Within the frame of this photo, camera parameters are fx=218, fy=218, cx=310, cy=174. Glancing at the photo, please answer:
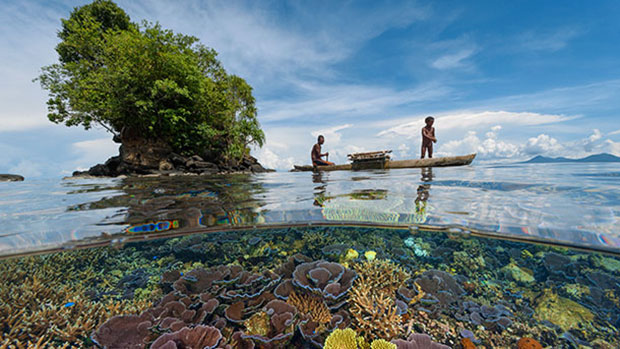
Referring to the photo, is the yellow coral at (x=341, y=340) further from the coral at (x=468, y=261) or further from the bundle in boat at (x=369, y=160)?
the bundle in boat at (x=369, y=160)

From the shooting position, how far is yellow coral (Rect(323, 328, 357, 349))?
2.57m

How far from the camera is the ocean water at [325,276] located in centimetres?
320

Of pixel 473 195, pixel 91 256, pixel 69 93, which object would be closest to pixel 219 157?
pixel 69 93

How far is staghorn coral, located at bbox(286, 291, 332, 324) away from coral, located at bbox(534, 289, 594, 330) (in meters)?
4.28

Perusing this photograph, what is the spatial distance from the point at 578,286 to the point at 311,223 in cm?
596

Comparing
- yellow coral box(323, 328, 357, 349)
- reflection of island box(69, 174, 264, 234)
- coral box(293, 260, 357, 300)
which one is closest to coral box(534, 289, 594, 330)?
coral box(293, 260, 357, 300)

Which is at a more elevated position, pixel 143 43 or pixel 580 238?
pixel 143 43

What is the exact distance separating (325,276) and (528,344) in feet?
10.8

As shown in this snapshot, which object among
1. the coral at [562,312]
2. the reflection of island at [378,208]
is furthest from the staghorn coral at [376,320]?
the coral at [562,312]

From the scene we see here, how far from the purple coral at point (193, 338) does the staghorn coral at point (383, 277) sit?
261 cm

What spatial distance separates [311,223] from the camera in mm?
5590

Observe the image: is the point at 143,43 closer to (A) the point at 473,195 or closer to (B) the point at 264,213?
(B) the point at 264,213

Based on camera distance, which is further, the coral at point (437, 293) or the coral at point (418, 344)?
the coral at point (437, 293)

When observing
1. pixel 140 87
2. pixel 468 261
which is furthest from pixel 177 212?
pixel 140 87
